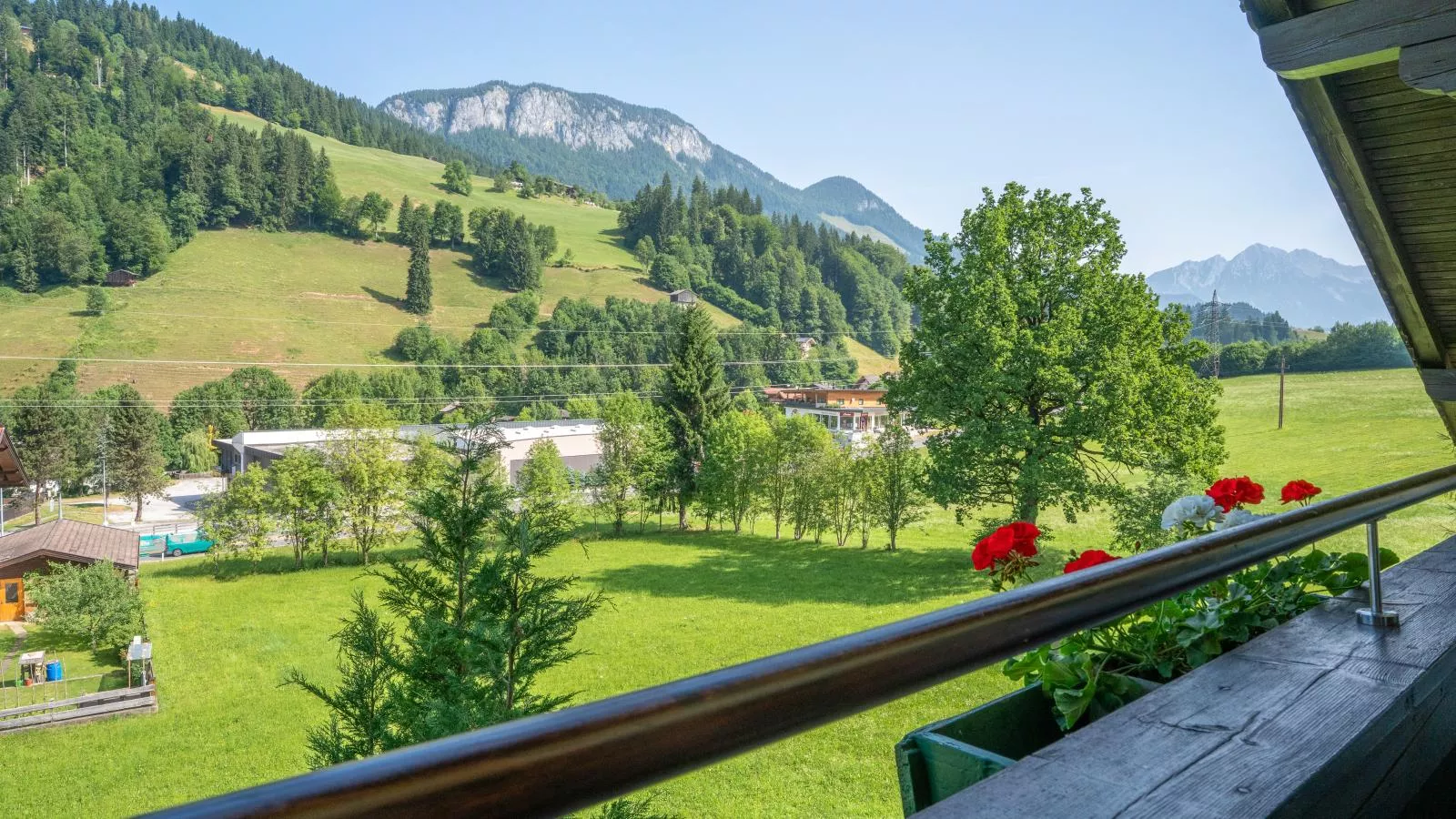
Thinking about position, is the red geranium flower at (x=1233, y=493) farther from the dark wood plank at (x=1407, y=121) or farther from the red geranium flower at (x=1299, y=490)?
the dark wood plank at (x=1407, y=121)

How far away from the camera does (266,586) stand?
2358cm

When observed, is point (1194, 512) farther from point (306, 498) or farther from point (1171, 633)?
point (306, 498)

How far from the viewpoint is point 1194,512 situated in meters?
1.71

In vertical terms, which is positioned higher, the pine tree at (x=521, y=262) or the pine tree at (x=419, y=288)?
the pine tree at (x=521, y=262)

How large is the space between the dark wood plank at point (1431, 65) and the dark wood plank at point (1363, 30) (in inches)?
0.6

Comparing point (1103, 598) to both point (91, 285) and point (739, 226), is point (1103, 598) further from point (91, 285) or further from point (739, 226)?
point (739, 226)

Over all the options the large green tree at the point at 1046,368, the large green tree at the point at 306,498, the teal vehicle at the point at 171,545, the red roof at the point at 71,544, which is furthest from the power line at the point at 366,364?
the large green tree at the point at 1046,368

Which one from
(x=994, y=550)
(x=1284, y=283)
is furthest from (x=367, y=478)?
(x=1284, y=283)

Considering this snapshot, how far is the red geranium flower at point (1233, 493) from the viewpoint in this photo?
6.15 ft

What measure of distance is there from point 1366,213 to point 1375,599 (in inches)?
Result: 48.4

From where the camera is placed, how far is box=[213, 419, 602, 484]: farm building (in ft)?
100

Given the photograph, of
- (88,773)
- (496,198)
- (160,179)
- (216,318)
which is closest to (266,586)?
(88,773)

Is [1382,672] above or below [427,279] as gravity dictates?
below

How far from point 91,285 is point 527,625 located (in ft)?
189
